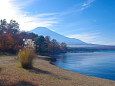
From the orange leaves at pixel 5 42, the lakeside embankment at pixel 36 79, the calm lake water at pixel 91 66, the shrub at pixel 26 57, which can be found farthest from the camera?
the orange leaves at pixel 5 42

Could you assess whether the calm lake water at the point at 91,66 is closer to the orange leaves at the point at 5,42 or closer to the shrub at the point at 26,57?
the shrub at the point at 26,57

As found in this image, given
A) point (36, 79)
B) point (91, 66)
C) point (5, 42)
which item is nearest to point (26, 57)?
point (36, 79)

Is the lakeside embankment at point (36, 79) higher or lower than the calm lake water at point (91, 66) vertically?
higher

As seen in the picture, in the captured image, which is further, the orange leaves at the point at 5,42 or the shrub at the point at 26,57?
the orange leaves at the point at 5,42

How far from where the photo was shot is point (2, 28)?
42.7m

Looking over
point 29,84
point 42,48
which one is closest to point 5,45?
point 42,48

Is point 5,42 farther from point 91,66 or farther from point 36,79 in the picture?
Result: point 36,79

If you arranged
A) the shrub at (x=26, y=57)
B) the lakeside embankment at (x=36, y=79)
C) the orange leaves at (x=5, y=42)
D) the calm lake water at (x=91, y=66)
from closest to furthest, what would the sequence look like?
the lakeside embankment at (x=36, y=79) → the shrub at (x=26, y=57) → the calm lake water at (x=91, y=66) → the orange leaves at (x=5, y=42)

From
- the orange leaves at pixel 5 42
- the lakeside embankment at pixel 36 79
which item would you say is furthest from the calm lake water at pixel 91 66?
the orange leaves at pixel 5 42

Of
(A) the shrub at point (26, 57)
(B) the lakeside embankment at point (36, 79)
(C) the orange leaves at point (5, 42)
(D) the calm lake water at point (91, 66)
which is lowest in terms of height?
(D) the calm lake water at point (91, 66)

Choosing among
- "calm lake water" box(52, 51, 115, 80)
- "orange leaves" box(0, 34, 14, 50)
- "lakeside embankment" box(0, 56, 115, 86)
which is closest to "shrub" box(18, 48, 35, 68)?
"lakeside embankment" box(0, 56, 115, 86)

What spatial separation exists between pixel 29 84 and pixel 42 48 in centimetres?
4219

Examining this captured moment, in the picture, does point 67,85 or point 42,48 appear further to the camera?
point 42,48

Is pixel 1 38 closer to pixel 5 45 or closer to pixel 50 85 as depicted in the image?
pixel 5 45
